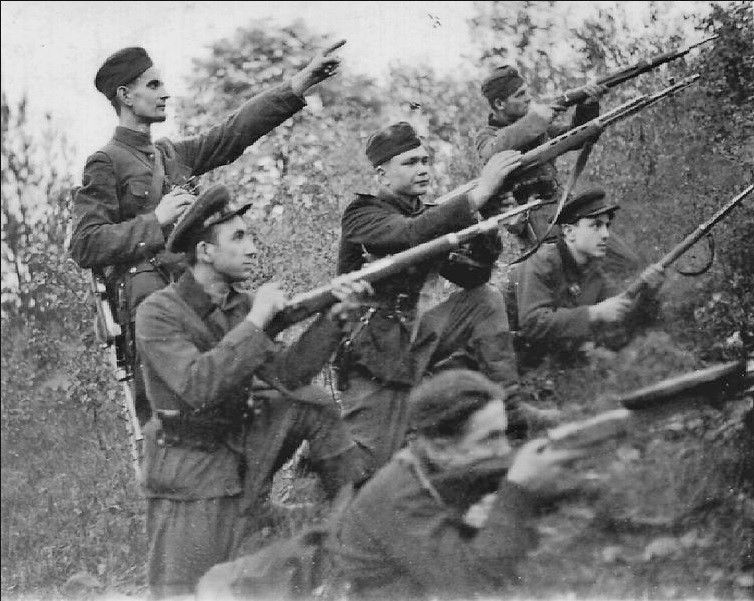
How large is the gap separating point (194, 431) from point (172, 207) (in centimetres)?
97

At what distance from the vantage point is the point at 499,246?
5188 mm

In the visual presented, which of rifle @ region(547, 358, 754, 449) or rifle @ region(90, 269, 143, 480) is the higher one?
rifle @ region(90, 269, 143, 480)

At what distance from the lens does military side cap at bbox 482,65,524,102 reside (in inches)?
224

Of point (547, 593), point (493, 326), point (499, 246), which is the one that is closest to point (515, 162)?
point (499, 246)

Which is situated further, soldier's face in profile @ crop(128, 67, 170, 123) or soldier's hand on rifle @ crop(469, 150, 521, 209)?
soldier's face in profile @ crop(128, 67, 170, 123)

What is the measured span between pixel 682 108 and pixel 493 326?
6.25 ft

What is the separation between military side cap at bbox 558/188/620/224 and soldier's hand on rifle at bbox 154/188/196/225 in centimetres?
168

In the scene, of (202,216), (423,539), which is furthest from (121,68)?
(423,539)

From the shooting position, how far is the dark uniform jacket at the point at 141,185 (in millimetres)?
5000

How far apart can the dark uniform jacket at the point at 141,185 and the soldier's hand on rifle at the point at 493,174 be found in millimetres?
881

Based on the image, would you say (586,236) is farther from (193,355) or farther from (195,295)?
(193,355)

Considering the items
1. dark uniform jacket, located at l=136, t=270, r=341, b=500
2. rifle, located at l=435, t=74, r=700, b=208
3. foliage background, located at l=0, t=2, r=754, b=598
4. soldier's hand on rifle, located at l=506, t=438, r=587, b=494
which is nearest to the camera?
soldier's hand on rifle, located at l=506, t=438, r=587, b=494

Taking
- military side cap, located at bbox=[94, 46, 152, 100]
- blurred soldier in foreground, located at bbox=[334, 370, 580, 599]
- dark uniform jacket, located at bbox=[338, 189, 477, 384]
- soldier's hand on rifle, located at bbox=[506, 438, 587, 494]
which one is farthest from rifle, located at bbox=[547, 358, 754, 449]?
military side cap, located at bbox=[94, 46, 152, 100]

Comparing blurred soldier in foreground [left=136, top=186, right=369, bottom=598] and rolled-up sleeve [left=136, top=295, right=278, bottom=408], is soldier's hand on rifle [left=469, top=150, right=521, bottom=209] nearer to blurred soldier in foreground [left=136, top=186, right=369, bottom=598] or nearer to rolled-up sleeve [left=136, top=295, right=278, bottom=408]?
blurred soldier in foreground [left=136, top=186, right=369, bottom=598]
